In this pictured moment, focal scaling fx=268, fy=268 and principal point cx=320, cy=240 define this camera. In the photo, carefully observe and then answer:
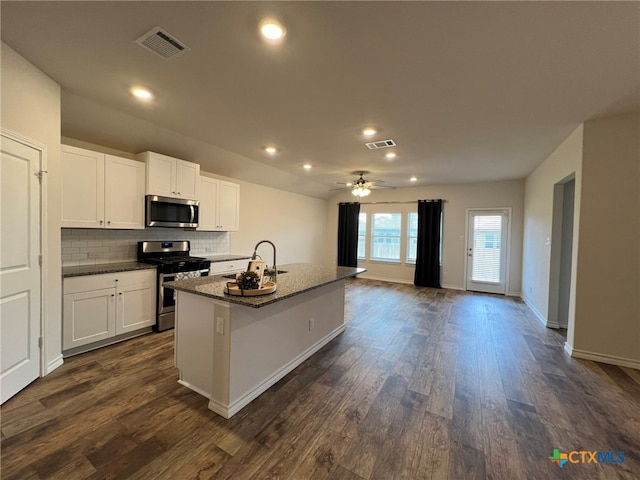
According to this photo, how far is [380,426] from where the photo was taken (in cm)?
196

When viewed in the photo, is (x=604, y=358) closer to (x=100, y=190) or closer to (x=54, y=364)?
(x=54, y=364)

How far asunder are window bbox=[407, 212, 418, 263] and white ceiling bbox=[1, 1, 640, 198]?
3567mm

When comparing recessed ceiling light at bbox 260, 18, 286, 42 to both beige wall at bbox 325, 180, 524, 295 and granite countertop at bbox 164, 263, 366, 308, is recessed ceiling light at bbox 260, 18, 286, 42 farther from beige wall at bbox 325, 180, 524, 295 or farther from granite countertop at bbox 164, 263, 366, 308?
beige wall at bbox 325, 180, 524, 295

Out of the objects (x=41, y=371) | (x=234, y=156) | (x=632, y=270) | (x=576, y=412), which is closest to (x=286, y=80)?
(x=234, y=156)

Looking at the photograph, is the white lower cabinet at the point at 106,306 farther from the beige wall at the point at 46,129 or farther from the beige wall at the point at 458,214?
the beige wall at the point at 458,214

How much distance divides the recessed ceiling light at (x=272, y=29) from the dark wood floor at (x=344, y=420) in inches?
106

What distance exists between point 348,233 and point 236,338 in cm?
643

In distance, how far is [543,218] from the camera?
450cm

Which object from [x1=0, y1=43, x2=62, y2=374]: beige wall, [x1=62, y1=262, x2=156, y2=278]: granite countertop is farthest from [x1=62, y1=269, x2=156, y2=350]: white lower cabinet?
[x1=0, y1=43, x2=62, y2=374]: beige wall

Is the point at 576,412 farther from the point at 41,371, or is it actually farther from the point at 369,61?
the point at 41,371

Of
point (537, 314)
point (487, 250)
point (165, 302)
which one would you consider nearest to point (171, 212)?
point (165, 302)

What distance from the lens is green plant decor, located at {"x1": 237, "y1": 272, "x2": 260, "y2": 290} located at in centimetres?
203

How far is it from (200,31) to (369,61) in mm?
1192

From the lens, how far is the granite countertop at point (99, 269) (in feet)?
9.34
